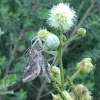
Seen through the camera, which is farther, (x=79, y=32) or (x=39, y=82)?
(x=39, y=82)

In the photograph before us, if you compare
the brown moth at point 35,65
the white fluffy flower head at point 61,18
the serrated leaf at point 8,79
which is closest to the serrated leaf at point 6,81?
the serrated leaf at point 8,79

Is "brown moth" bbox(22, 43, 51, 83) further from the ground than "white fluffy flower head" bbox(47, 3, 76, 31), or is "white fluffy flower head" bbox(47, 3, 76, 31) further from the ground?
"white fluffy flower head" bbox(47, 3, 76, 31)

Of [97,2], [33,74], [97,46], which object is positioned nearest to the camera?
[33,74]

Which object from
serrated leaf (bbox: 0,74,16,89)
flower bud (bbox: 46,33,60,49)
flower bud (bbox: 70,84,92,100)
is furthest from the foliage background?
flower bud (bbox: 46,33,60,49)

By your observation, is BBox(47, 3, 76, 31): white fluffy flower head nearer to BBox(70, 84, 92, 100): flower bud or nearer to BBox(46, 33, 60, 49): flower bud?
BBox(46, 33, 60, 49): flower bud

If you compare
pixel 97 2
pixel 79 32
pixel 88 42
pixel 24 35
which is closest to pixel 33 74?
pixel 79 32

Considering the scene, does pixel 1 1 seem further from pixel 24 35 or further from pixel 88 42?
pixel 88 42

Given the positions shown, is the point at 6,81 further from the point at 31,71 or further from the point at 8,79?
the point at 31,71
